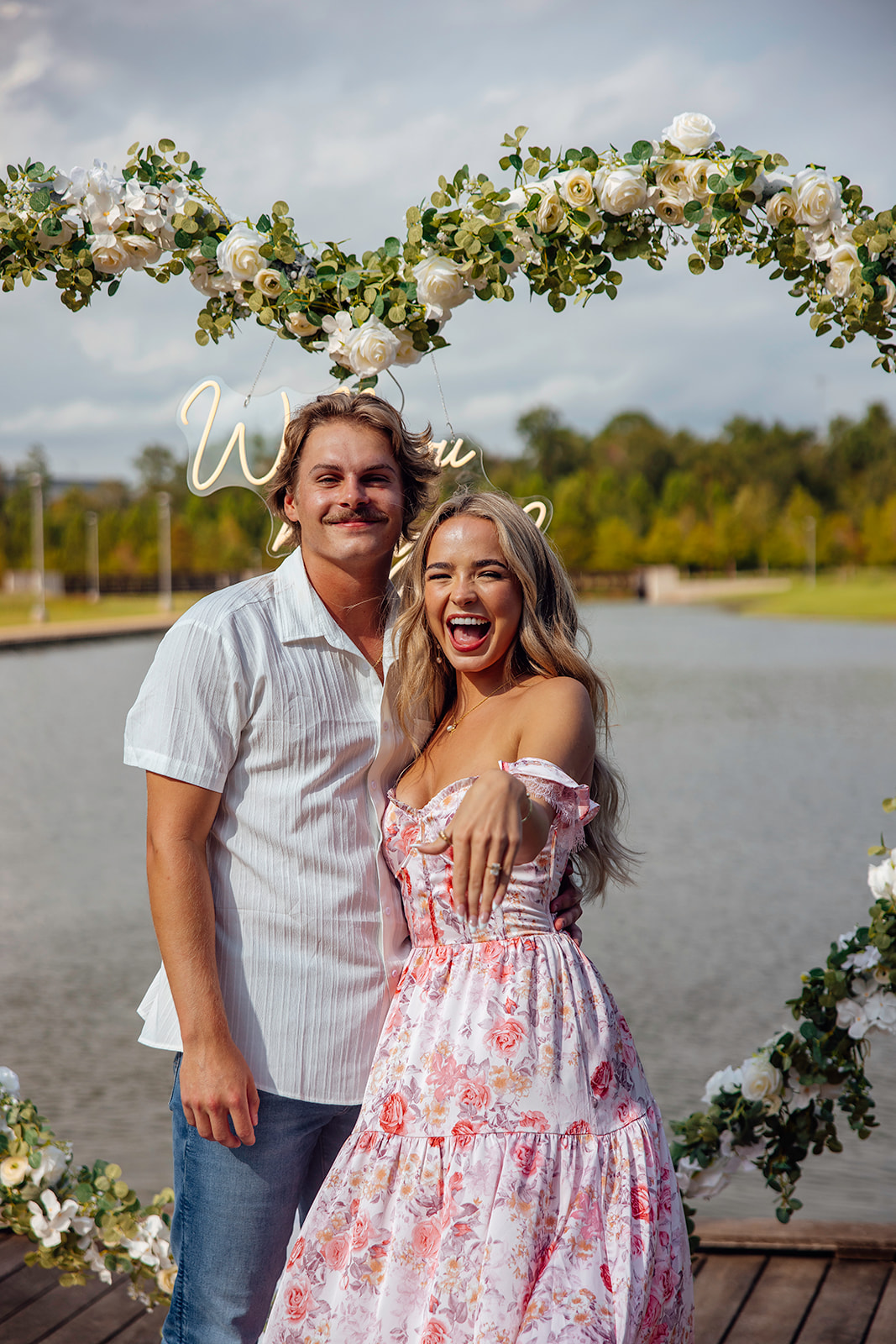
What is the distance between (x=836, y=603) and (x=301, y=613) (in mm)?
45220

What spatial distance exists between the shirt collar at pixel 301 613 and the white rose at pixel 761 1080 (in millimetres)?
1398

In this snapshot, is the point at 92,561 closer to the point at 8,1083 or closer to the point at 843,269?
the point at 8,1083

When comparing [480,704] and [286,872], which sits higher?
[480,704]

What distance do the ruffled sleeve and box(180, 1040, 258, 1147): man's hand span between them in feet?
2.14

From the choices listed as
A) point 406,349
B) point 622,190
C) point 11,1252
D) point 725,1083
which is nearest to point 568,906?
point 725,1083

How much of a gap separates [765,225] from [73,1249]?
273 centimetres

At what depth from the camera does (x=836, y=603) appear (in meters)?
45.2

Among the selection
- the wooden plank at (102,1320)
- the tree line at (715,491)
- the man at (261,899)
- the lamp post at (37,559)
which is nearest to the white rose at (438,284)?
the man at (261,899)

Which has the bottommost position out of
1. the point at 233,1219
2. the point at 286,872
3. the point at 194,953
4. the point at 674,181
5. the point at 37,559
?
the point at 233,1219

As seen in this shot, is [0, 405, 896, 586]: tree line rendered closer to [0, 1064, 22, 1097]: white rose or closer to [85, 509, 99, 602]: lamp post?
[85, 509, 99, 602]: lamp post

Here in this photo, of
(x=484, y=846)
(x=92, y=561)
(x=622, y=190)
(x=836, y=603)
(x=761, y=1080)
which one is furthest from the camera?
(x=92, y=561)

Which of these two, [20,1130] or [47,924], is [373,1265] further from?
[47,924]

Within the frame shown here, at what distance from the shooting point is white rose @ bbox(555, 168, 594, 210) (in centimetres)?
262

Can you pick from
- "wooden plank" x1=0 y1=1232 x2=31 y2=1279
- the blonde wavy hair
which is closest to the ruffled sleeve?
the blonde wavy hair
